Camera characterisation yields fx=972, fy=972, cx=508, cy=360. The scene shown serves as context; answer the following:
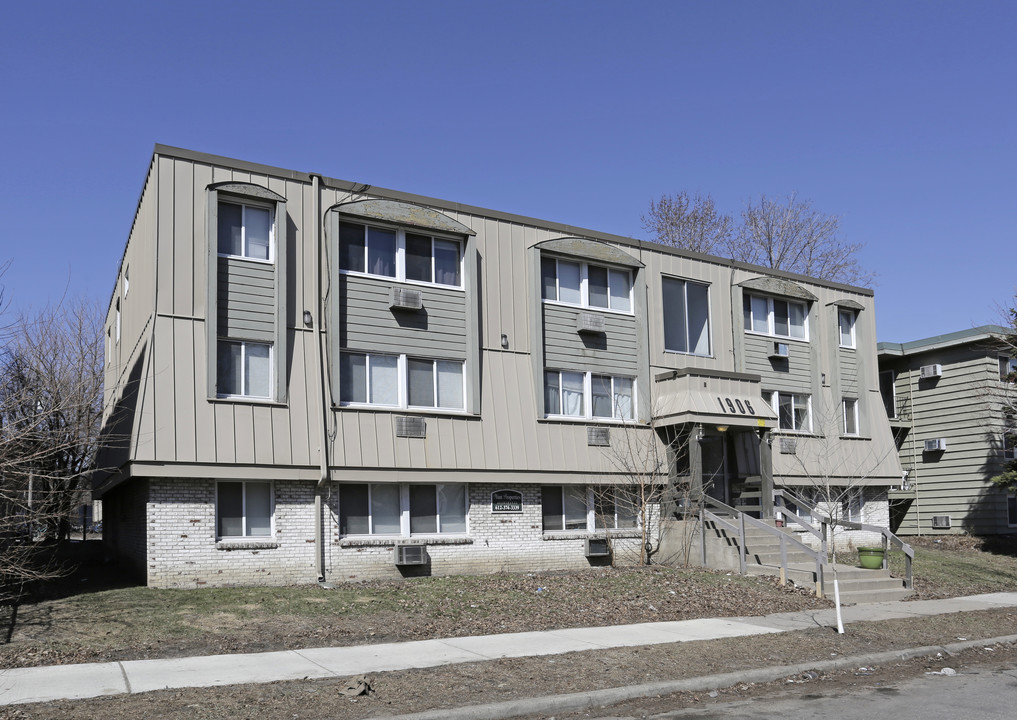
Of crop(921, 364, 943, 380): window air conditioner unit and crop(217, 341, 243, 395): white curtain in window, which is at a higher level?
crop(921, 364, 943, 380): window air conditioner unit

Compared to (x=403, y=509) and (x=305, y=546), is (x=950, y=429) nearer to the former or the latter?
(x=403, y=509)

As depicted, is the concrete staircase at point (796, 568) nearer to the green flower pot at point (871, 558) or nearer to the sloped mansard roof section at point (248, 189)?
the green flower pot at point (871, 558)

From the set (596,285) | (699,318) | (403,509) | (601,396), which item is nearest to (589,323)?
(596,285)

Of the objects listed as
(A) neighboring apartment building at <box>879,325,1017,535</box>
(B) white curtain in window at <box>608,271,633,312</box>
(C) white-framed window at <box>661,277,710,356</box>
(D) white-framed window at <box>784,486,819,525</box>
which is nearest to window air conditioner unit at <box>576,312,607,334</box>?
(B) white curtain in window at <box>608,271,633,312</box>

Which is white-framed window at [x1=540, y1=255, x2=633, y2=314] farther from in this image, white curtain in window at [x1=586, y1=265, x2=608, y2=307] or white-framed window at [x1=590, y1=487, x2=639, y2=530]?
white-framed window at [x1=590, y1=487, x2=639, y2=530]

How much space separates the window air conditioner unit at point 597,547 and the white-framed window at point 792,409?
7029 mm

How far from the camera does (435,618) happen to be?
14547 millimetres

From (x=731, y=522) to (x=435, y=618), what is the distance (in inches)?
347

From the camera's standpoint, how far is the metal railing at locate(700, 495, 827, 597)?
709 inches

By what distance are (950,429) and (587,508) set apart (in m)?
14.7

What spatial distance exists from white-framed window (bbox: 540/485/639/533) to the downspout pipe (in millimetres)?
5220

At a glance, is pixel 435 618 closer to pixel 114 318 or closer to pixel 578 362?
pixel 578 362

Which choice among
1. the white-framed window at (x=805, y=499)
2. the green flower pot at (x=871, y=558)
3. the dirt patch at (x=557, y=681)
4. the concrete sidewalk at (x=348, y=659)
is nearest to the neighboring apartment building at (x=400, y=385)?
the white-framed window at (x=805, y=499)

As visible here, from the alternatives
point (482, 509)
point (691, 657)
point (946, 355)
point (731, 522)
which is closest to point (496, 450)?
point (482, 509)
